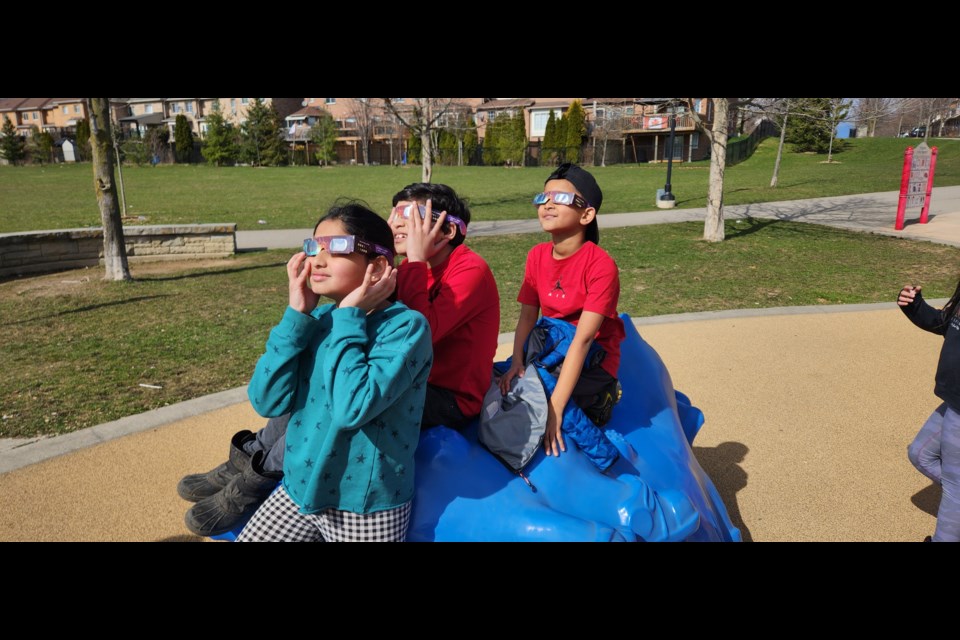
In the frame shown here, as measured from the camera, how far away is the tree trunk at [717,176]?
12289 mm

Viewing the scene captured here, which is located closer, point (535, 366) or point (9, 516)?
point (535, 366)

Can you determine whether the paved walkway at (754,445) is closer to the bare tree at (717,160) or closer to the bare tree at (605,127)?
the bare tree at (717,160)

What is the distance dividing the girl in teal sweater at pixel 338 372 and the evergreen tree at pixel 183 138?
5332 cm

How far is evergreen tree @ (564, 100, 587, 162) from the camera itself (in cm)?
4638

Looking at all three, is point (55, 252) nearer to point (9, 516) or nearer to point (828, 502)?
point (9, 516)

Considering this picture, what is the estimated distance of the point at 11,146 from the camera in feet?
165

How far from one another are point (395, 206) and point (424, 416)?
0.88 meters

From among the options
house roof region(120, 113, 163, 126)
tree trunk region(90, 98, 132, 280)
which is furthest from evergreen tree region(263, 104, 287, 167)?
tree trunk region(90, 98, 132, 280)

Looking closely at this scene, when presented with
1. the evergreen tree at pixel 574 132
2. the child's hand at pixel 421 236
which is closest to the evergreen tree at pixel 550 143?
the evergreen tree at pixel 574 132

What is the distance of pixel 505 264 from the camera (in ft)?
37.1

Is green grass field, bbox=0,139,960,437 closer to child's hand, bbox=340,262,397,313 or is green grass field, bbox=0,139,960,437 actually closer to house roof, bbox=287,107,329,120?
child's hand, bbox=340,262,397,313

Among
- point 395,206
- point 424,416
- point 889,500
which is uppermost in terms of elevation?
point 395,206

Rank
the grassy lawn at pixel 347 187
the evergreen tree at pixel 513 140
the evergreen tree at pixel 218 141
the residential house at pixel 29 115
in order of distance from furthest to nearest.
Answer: the residential house at pixel 29 115 → the evergreen tree at pixel 218 141 → the evergreen tree at pixel 513 140 → the grassy lawn at pixel 347 187
